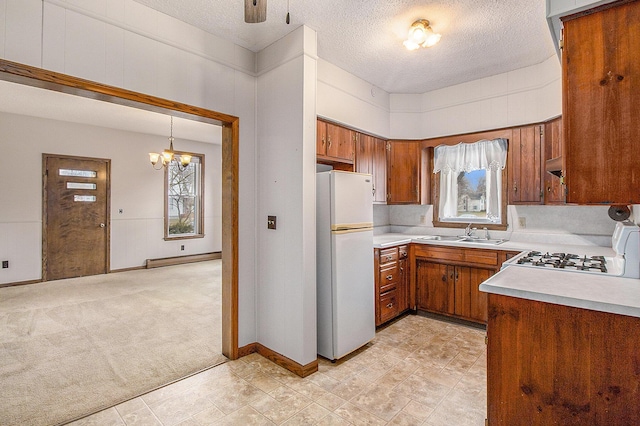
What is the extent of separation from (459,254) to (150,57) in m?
3.40

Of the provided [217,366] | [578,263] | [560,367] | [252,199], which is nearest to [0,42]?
[252,199]

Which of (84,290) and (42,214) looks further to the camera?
(42,214)

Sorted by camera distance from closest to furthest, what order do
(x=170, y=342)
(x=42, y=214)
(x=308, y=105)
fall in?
(x=308, y=105), (x=170, y=342), (x=42, y=214)

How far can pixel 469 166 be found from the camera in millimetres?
3994

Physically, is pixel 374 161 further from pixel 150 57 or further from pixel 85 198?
pixel 85 198

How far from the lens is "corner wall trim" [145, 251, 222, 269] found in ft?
21.3

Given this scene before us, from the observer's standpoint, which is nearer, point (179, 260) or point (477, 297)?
point (477, 297)

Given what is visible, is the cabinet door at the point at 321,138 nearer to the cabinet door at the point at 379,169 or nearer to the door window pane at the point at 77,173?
the cabinet door at the point at 379,169

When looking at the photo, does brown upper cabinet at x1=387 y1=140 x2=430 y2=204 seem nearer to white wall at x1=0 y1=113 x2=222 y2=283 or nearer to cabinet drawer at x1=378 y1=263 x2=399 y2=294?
cabinet drawer at x1=378 y1=263 x2=399 y2=294

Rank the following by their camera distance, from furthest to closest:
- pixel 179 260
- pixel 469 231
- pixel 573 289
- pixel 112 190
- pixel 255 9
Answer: pixel 179 260, pixel 112 190, pixel 469 231, pixel 573 289, pixel 255 9

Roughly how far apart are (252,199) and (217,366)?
1.45 meters

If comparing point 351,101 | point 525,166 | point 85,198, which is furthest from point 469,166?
point 85,198

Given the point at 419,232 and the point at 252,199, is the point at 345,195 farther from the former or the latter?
the point at 419,232

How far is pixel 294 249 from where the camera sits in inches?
102
